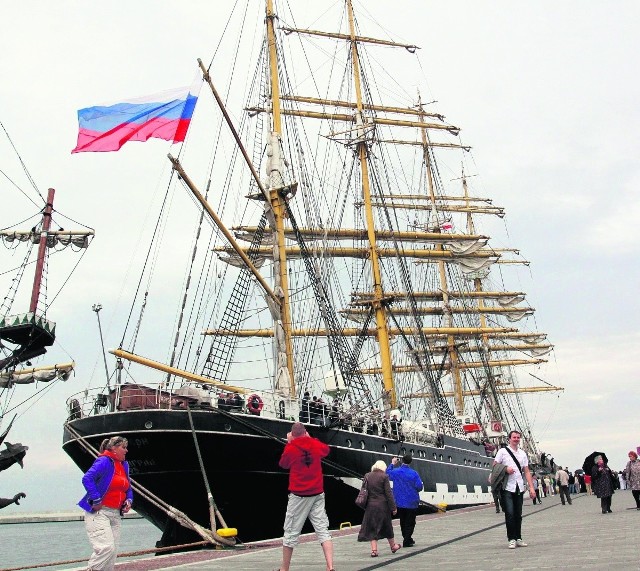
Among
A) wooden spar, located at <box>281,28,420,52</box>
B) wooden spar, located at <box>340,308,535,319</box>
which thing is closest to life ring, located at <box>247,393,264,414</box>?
wooden spar, located at <box>340,308,535,319</box>

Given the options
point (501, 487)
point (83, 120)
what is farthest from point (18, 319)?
point (501, 487)

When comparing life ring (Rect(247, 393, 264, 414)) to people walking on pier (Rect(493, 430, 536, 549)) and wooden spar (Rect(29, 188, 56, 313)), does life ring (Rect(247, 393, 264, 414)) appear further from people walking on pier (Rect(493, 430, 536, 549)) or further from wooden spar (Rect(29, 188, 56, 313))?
wooden spar (Rect(29, 188, 56, 313))

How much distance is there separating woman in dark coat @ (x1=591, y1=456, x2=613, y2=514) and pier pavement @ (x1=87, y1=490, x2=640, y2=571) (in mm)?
3805

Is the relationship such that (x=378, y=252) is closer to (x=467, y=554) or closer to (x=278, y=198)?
(x=278, y=198)

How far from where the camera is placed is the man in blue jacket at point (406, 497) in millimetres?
12906

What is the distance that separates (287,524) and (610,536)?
5.35 meters

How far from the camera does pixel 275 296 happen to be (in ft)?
91.8

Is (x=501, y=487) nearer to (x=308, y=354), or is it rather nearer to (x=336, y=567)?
(x=336, y=567)

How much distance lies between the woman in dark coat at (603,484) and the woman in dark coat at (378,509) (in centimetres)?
867

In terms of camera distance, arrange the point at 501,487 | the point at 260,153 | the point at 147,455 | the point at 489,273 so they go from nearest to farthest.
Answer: the point at 501,487, the point at 147,455, the point at 260,153, the point at 489,273

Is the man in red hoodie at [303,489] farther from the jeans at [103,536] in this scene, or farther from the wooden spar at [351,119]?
the wooden spar at [351,119]

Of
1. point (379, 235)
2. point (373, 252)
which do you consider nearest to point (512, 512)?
point (373, 252)

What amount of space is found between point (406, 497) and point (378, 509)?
1116mm

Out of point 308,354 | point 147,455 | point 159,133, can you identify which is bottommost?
point 147,455
